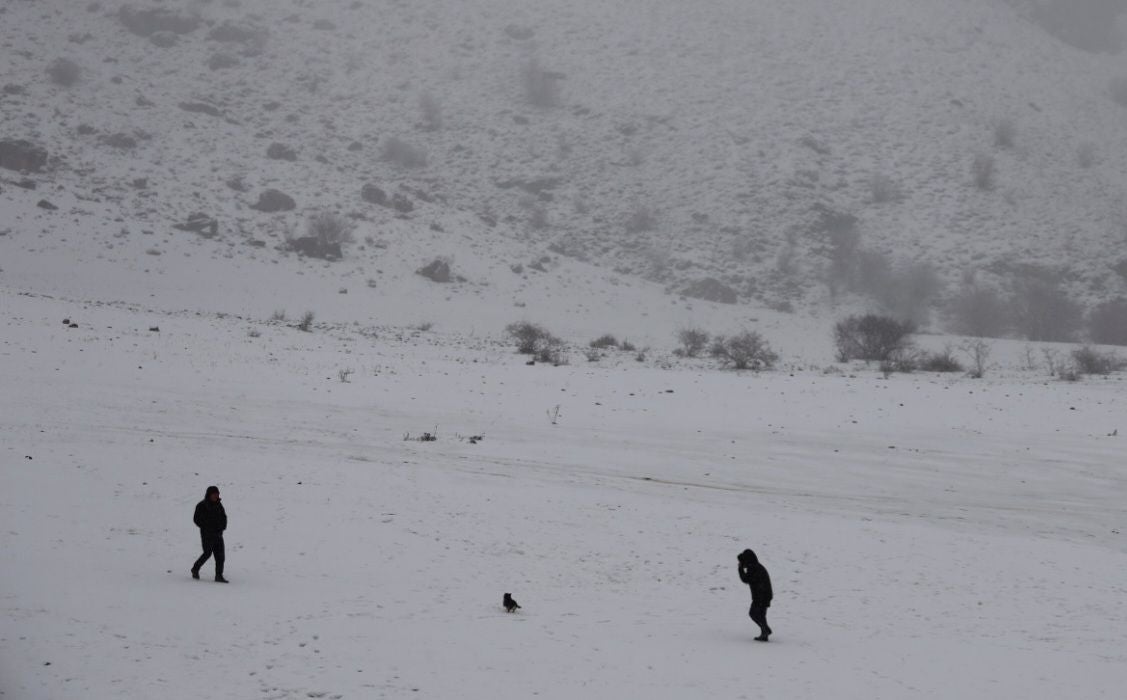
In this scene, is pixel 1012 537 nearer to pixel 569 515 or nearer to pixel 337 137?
pixel 569 515

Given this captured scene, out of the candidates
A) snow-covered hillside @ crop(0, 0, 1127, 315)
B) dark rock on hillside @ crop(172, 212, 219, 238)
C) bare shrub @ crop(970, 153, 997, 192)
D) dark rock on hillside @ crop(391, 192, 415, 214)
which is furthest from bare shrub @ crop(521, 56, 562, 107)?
bare shrub @ crop(970, 153, 997, 192)

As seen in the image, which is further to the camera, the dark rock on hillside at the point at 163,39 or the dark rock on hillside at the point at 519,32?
the dark rock on hillside at the point at 519,32

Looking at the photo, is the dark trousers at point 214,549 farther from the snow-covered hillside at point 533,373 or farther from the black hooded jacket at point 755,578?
the black hooded jacket at point 755,578

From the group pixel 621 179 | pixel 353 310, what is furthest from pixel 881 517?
pixel 621 179

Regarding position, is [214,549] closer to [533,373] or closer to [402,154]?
[533,373]

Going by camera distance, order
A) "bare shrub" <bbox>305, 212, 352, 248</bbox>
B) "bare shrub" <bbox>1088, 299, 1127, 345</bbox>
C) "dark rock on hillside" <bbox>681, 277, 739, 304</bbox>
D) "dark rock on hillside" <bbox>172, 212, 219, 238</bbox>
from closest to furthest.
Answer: "dark rock on hillside" <bbox>172, 212, 219, 238</bbox>
"bare shrub" <bbox>1088, 299, 1127, 345</bbox>
"bare shrub" <bbox>305, 212, 352, 248</bbox>
"dark rock on hillside" <bbox>681, 277, 739, 304</bbox>

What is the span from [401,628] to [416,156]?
61.8m

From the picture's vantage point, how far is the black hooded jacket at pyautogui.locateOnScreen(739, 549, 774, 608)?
9234 millimetres

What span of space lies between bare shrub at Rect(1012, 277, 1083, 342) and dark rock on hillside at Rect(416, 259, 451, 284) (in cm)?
3487

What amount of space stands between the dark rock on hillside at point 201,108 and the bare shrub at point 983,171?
2264 inches

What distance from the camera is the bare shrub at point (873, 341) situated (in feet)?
121

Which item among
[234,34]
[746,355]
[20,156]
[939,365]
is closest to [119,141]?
[20,156]

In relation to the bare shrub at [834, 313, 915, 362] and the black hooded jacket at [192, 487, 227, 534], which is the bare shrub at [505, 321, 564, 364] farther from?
the black hooded jacket at [192, 487, 227, 534]

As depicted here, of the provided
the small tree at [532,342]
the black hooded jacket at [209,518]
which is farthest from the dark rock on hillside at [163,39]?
the black hooded jacket at [209,518]
